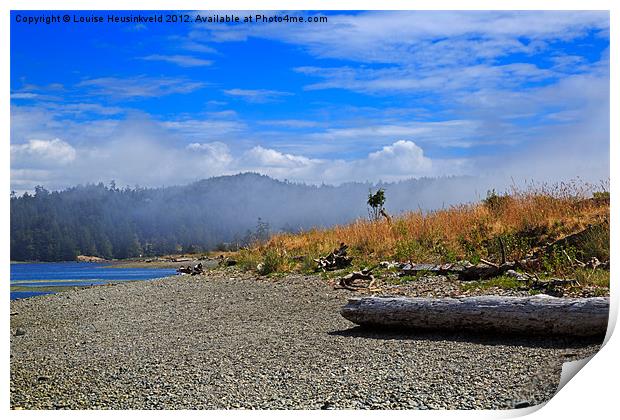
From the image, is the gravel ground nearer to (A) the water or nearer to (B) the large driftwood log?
(B) the large driftwood log

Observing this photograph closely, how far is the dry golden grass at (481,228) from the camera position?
8562mm

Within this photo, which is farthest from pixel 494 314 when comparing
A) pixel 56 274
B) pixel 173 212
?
pixel 56 274

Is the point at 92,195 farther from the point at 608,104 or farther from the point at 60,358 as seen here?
the point at 608,104

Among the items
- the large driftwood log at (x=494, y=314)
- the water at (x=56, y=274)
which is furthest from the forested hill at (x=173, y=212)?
the large driftwood log at (x=494, y=314)

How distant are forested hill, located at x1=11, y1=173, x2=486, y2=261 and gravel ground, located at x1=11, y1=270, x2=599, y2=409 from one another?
90 centimetres

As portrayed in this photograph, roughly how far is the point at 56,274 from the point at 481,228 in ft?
17.4

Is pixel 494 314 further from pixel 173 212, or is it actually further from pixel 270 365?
pixel 173 212

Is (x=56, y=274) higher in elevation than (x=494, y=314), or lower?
higher

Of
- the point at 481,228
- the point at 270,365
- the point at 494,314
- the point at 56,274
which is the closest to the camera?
the point at 270,365

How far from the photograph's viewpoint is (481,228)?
30.5ft

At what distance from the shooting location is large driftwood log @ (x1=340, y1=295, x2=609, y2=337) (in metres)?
5.62

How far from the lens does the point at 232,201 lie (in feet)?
24.8

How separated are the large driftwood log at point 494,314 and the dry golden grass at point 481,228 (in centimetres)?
226

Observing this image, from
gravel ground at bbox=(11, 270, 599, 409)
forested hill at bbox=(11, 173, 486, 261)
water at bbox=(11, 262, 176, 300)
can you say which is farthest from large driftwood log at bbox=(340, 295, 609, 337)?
water at bbox=(11, 262, 176, 300)
